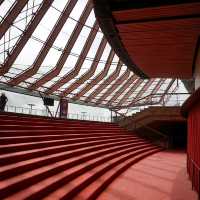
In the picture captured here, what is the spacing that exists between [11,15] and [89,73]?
8748 millimetres

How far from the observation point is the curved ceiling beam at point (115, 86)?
84.7 feet

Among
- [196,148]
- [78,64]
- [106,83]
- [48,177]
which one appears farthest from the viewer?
[106,83]

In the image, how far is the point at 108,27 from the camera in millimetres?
7039

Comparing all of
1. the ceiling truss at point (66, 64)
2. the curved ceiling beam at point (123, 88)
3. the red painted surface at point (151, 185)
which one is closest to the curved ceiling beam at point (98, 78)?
the ceiling truss at point (66, 64)

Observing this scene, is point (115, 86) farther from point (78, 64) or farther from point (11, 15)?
point (11, 15)

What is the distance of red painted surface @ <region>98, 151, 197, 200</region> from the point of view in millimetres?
7619

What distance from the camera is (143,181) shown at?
9328 mm

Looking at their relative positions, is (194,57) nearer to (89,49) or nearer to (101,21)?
(101,21)

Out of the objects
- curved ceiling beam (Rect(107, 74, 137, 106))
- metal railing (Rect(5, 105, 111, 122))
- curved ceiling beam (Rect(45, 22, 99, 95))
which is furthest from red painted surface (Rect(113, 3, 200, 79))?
curved ceiling beam (Rect(107, 74, 137, 106))

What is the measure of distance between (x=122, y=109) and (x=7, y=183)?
20.1m

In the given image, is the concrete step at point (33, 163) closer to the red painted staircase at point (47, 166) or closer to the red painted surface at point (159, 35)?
the red painted staircase at point (47, 166)

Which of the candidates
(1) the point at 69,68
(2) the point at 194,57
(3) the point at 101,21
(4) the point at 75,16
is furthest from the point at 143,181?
(1) the point at 69,68

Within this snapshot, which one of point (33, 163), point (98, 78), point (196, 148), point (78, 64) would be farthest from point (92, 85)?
point (33, 163)

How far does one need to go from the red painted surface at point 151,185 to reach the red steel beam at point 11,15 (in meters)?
8.91
